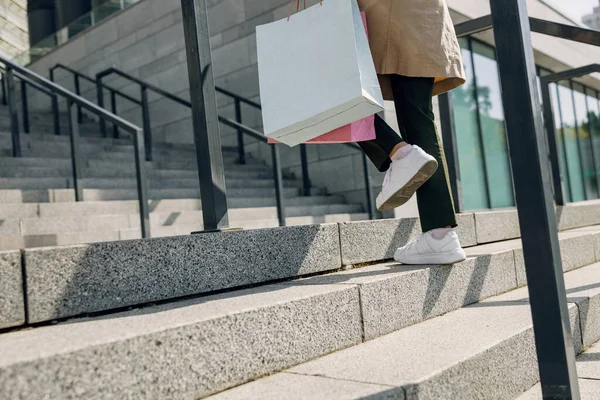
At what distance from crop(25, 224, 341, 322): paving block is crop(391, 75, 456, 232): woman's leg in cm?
47

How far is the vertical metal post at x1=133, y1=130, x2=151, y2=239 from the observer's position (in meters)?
4.42

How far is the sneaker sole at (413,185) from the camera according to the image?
235cm

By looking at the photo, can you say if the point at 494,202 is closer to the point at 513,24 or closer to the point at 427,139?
the point at 427,139

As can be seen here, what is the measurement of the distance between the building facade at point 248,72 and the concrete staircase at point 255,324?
4.93 m

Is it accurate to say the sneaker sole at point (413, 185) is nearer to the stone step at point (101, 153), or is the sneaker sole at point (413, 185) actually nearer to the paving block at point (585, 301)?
the paving block at point (585, 301)

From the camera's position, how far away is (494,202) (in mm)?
9711

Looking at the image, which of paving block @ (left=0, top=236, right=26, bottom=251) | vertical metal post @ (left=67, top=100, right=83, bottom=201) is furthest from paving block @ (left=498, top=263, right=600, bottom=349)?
vertical metal post @ (left=67, top=100, right=83, bottom=201)

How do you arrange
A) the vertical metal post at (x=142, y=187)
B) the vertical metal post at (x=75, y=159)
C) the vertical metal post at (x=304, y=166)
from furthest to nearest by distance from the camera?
1. the vertical metal post at (x=304, y=166)
2. the vertical metal post at (x=75, y=159)
3. the vertical metal post at (x=142, y=187)

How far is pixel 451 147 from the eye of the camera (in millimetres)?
4172

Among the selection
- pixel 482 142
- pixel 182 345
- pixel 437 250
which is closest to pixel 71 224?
pixel 437 250

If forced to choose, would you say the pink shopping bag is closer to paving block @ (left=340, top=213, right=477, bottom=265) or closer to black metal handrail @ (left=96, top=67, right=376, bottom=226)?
paving block @ (left=340, top=213, right=477, bottom=265)

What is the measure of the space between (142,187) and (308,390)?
333 cm

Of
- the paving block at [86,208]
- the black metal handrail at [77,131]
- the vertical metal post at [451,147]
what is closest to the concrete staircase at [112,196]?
the paving block at [86,208]

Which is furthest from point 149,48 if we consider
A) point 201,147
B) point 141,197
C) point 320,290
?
point 320,290
